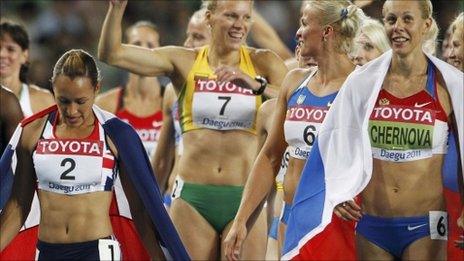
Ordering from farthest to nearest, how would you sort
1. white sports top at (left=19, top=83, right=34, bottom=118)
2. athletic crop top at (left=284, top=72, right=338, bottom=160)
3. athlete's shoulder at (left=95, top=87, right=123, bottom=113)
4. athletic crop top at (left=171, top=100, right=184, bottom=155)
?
athlete's shoulder at (left=95, top=87, right=123, bottom=113)
white sports top at (left=19, top=83, right=34, bottom=118)
athletic crop top at (left=171, top=100, right=184, bottom=155)
athletic crop top at (left=284, top=72, right=338, bottom=160)

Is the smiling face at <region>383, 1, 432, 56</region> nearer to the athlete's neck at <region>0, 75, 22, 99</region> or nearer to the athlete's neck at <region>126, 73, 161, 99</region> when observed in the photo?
the athlete's neck at <region>0, 75, 22, 99</region>

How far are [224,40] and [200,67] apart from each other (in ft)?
0.74

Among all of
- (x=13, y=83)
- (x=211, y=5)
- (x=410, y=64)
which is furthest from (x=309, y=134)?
(x=13, y=83)

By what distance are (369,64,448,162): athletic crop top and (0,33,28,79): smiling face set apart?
3881mm

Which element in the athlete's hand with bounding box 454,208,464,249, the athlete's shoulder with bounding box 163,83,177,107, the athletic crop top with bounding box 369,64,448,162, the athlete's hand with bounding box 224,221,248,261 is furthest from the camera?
the athlete's shoulder with bounding box 163,83,177,107

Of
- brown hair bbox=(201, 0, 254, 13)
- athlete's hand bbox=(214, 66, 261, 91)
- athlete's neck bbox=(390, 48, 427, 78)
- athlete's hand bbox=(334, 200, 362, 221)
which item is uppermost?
brown hair bbox=(201, 0, 254, 13)

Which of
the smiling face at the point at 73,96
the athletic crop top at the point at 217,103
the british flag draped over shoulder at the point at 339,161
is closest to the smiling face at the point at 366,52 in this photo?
the athletic crop top at the point at 217,103

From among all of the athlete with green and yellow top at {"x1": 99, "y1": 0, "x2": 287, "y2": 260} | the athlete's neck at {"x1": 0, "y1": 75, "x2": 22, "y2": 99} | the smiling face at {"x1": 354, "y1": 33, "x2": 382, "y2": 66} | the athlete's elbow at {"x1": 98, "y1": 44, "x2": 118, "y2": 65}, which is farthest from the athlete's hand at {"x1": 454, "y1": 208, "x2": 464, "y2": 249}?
the athlete's neck at {"x1": 0, "y1": 75, "x2": 22, "y2": 99}

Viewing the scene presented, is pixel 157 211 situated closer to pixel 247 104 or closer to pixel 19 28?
pixel 247 104

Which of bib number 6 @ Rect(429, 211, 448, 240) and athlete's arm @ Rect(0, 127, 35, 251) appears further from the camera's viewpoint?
athlete's arm @ Rect(0, 127, 35, 251)

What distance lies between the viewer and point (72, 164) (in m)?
6.77

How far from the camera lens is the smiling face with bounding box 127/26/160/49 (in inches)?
416

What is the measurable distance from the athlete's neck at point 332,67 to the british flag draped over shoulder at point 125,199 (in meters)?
1.02

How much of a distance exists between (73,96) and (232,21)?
153 cm
